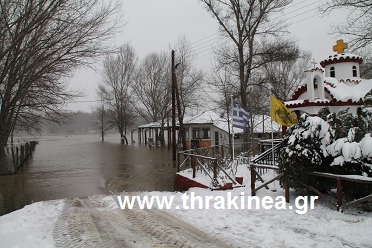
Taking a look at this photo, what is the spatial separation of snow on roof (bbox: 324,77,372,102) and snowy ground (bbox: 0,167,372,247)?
5070 mm

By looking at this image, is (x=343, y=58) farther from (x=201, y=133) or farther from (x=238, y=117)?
(x=201, y=133)

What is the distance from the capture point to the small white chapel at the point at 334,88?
1098 cm

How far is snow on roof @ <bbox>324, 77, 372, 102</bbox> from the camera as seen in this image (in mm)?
11047

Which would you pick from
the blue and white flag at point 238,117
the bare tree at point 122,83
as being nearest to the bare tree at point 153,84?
the bare tree at point 122,83

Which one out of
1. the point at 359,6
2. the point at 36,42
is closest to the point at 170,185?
the point at 36,42

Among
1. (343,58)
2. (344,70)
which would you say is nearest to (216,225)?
(344,70)

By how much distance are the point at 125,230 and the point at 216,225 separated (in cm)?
189

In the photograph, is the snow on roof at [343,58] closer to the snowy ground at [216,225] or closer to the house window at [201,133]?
the snowy ground at [216,225]

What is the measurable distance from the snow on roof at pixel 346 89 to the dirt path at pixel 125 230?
26.2 feet

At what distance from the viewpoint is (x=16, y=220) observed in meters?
7.04

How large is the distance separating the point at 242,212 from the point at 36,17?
7.88 m

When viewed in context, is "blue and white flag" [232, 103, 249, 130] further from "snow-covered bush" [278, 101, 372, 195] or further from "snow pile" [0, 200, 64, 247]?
"snow pile" [0, 200, 64, 247]

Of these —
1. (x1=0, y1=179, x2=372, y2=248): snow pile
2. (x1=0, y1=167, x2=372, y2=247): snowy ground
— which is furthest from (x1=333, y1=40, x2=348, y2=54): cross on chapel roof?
(x1=0, y1=179, x2=372, y2=248): snow pile

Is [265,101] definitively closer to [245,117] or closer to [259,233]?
[245,117]
